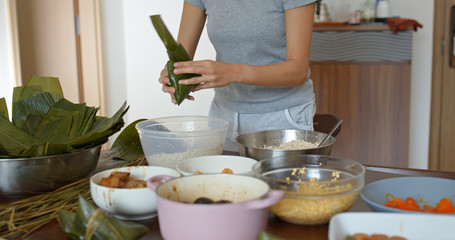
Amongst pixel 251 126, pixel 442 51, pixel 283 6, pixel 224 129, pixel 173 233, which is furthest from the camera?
pixel 442 51

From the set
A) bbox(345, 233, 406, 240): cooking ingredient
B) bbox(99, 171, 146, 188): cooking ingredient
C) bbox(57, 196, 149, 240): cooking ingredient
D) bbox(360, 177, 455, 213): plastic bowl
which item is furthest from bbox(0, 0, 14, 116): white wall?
bbox(345, 233, 406, 240): cooking ingredient

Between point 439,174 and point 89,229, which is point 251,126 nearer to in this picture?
point 439,174

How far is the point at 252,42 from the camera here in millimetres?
1659

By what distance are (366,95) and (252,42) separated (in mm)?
1773

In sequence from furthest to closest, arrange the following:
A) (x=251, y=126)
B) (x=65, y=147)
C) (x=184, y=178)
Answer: (x=251, y=126) < (x=65, y=147) < (x=184, y=178)

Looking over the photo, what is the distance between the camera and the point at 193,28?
1.87 m

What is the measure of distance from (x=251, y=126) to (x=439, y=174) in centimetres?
70

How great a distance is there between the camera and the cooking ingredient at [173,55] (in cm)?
130

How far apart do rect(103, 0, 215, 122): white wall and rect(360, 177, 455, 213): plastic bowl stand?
2438 millimetres

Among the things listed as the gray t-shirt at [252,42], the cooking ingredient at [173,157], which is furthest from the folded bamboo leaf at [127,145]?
the gray t-shirt at [252,42]

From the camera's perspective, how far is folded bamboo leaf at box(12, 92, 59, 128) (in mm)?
1309

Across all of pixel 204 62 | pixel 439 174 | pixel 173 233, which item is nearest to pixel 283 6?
pixel 204 62

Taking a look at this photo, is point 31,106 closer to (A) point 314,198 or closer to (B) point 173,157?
(B) point 173,157

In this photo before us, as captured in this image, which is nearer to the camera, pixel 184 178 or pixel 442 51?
pixel 184 178
